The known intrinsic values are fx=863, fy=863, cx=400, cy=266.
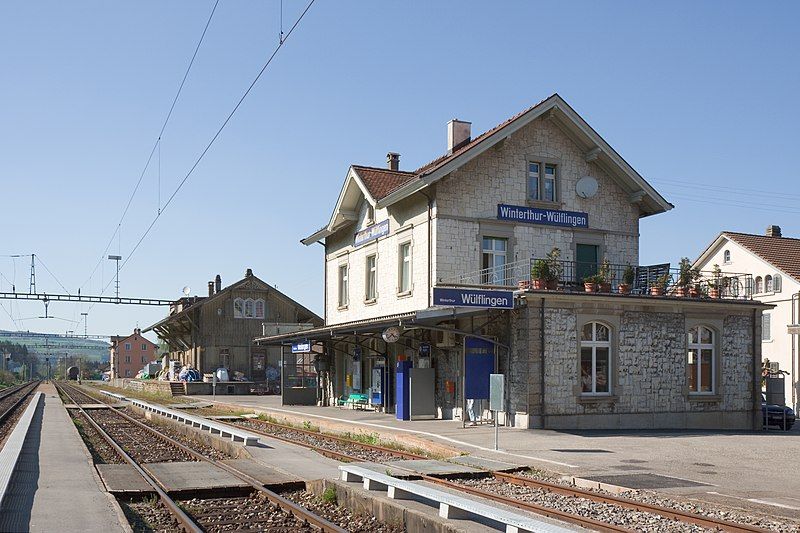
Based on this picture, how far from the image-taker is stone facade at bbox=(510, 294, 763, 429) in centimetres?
2123

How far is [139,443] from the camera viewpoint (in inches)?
832

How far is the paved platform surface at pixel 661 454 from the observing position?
1188 cm

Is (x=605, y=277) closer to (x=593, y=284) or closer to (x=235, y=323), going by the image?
(x=593, y=284)

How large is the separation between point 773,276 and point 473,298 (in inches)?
1136

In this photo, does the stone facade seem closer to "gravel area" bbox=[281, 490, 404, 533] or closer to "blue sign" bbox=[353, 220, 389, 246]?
"blue sign" bbox=[353, 220, 389, 246]

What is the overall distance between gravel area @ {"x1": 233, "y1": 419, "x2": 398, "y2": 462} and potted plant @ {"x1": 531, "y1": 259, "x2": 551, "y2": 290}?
20.0 feet

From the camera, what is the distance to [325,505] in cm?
1109

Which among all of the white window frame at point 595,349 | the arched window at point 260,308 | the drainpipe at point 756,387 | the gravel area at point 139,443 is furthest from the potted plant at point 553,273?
the arched window at point 260,308

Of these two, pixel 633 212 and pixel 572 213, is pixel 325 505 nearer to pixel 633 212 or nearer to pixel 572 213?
pixel 572 213

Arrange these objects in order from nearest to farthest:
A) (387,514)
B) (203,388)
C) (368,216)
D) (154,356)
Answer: (387,514) < (368,216) < (203,388) < (154,356)

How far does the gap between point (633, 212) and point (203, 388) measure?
95.5 feet

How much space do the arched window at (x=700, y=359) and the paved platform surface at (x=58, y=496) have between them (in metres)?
15.7

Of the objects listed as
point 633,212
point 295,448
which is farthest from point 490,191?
point 295,448

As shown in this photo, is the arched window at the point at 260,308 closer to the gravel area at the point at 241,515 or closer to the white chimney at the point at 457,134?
the white chimney at the point at 457,134
